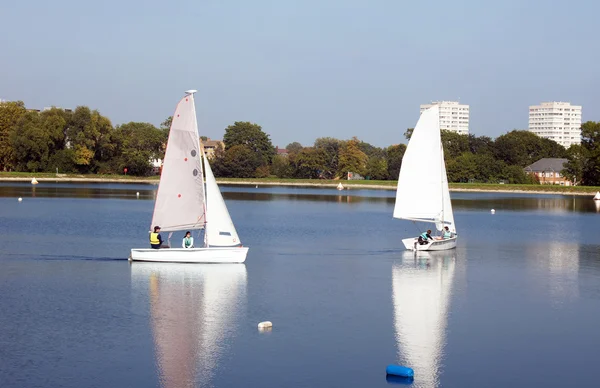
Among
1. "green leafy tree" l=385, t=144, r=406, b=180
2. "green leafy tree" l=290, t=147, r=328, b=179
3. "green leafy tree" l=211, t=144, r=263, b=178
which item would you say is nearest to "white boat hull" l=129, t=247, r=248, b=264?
"green leafy tree" l=385, t=144, r=406, b=180

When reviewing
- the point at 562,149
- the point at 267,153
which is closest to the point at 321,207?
the point at 267,153

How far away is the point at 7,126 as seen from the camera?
144 meters

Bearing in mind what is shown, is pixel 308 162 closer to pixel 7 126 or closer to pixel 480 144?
pixel 480 144

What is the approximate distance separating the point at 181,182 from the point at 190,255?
3.31 meters

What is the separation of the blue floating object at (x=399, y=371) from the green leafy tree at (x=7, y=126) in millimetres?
132345

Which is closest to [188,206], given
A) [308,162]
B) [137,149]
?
[137,149]

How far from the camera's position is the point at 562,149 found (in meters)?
192

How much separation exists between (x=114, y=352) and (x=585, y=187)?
130298 mm

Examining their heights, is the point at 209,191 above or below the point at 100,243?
above

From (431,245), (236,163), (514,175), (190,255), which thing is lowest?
(431,245)

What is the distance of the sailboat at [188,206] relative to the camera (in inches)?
1395

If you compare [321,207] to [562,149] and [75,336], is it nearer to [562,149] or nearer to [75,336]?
[75,336]

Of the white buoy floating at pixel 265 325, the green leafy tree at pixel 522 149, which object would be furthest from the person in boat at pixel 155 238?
the green leafy tree at pixel 522 149

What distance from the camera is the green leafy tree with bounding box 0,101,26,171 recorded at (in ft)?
470
